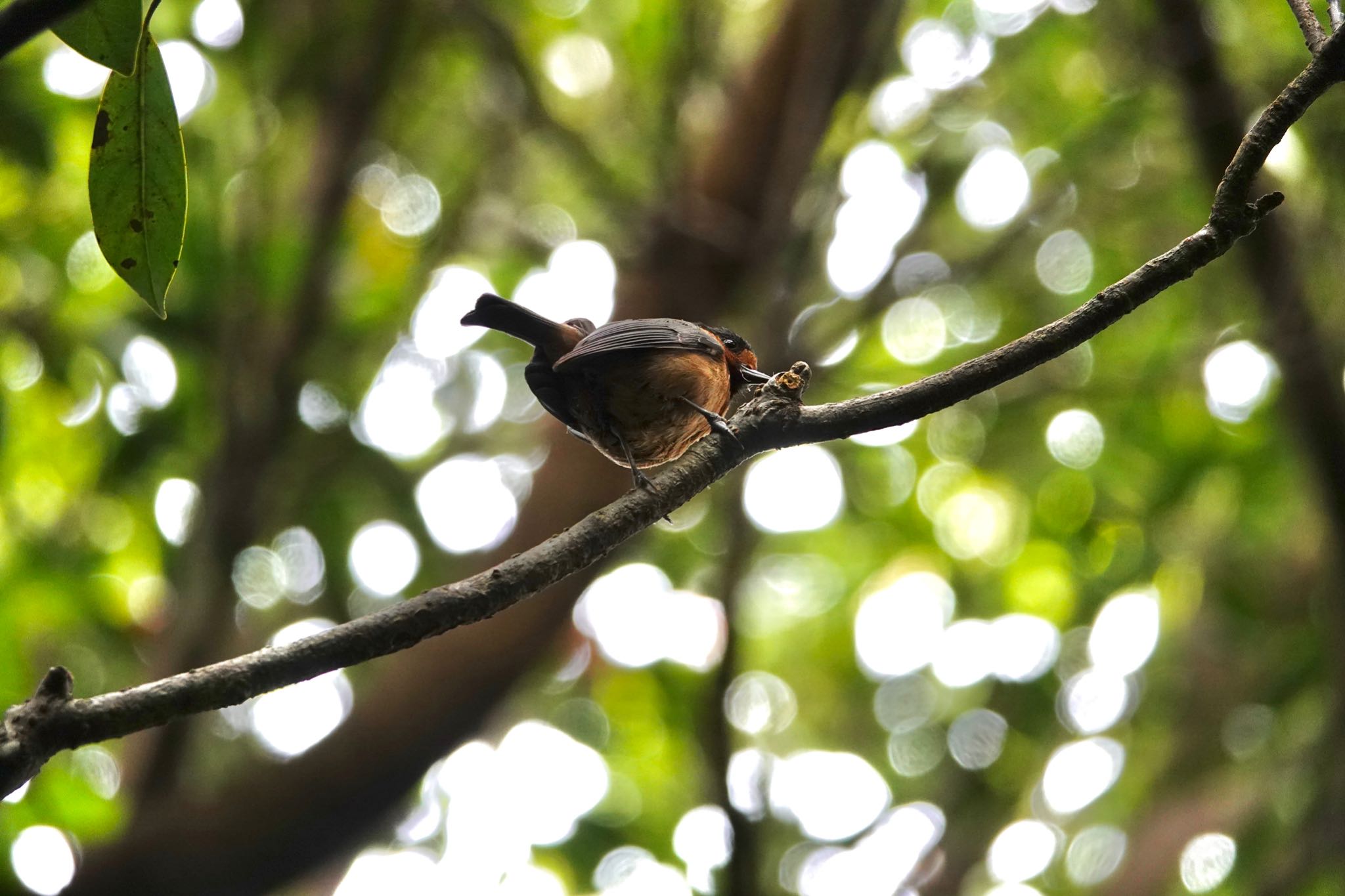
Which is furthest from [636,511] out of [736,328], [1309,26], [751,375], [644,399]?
[736,328]

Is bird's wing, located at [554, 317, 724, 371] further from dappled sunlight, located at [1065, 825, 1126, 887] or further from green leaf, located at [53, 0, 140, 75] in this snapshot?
dappled sunlight, located at [1065, 825, 1126, 887]

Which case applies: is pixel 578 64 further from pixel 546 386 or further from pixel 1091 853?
pixel 1091 853

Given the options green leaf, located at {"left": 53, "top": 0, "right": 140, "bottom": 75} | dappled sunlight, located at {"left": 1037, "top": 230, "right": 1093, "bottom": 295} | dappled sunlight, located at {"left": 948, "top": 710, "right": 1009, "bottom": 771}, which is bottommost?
dappled sunlight, located at {"left": 948, "top": 710, "right": 1009, "bottom": 771}

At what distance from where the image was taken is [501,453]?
6.86 metres

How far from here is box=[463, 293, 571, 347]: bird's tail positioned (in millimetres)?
3400

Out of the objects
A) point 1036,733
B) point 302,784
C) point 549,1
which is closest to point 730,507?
point 302,784

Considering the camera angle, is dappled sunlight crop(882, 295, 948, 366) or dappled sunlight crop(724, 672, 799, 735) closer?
dappled sunlight crop(882, 295, 948, 366)

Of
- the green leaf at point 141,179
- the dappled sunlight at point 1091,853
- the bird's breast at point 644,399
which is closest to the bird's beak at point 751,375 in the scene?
the bird's breast at point 644,399

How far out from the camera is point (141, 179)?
2.07 metres

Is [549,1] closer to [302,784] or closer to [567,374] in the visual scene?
[567,374]

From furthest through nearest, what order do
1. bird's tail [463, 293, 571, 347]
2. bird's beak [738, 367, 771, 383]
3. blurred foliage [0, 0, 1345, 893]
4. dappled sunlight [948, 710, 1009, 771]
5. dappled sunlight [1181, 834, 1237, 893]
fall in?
dappled sunlight [948, 710, 1009, 771]
dappled sunlight [1181, 834, 1237, 893]
blurred foliage [0, 0, 1345, 893]
bird's beak [738, 367, 771, 383]
bird's tail [463, 293, 571, 347]

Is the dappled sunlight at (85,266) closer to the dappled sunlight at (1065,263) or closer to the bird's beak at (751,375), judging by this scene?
the bird's beak at (751,375)

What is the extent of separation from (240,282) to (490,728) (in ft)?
8.89

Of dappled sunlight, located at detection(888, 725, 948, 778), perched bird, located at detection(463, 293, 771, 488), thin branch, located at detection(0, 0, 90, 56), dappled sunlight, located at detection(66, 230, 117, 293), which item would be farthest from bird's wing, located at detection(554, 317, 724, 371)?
dappled sunlight, located at detection(888, 725, 948, 778)
